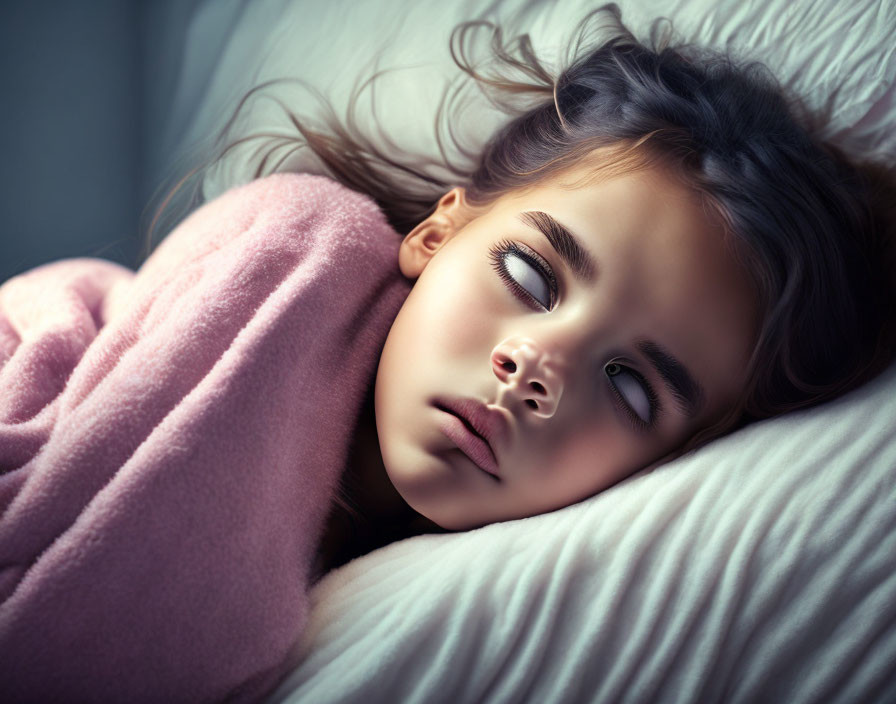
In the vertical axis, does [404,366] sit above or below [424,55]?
below

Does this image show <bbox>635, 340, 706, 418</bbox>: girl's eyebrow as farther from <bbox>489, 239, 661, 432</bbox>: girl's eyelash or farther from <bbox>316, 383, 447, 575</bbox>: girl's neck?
<bbox>316, 383, 447, 575</bbox>: girl's neck

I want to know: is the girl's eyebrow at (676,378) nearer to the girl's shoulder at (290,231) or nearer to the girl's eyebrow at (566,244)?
the girl's eyebrow at (566,244)

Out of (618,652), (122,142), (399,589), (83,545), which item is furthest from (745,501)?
(122,142)

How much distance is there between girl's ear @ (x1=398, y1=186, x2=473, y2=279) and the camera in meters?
0.94

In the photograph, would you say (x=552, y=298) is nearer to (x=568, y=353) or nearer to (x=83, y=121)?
(x=568, y=353)

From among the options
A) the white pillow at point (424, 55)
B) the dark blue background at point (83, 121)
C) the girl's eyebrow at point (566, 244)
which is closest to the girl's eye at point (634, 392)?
the girl's eyebrow at point (566, 244)

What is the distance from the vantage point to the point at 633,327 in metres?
0.74

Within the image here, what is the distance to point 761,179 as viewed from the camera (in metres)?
0.81

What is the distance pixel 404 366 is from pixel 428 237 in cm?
23

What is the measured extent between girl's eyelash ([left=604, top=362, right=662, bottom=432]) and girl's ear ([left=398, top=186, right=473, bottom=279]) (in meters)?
0.29

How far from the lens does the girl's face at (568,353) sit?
734 millimetres

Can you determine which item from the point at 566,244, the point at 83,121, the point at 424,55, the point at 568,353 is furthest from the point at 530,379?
the point at 83,121

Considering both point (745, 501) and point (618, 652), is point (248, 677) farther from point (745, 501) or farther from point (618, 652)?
point (745, 501)

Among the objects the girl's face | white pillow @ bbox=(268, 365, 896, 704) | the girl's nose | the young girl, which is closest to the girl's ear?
the young girl
